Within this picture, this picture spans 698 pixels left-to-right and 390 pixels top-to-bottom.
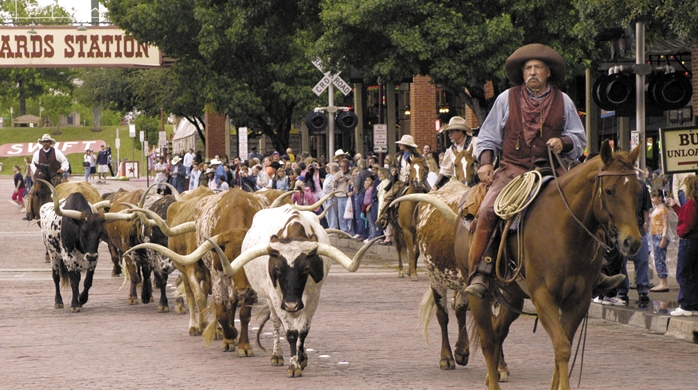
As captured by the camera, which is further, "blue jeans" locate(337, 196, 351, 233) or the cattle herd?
"blue jeans" locate(337, 196, 351, 233)

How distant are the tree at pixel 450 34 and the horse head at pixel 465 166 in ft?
32.1

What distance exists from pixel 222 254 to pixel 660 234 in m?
7.54

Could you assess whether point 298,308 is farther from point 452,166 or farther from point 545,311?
point 452,166

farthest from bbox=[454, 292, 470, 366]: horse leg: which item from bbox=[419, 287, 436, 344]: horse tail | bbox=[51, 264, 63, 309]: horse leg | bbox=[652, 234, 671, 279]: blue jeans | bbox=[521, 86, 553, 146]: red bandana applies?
bbox=[51, 264, 63, 309]: horse leg

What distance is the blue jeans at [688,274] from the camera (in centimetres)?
1405

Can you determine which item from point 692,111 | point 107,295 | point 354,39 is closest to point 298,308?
point 107,295

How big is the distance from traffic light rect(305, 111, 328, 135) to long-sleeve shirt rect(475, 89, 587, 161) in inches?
810

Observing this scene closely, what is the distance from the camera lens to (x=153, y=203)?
56.4 ft

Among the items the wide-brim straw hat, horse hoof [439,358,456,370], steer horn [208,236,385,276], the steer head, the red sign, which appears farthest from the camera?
the red sign

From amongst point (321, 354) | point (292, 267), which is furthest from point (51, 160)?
point (292, 267)

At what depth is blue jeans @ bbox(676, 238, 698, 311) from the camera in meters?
14.0

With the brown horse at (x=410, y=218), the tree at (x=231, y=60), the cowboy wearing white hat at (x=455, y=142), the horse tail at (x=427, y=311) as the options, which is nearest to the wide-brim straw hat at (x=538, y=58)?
the horse tail at (x=427, y=311)

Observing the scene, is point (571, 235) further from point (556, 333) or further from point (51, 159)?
point (51, 159)

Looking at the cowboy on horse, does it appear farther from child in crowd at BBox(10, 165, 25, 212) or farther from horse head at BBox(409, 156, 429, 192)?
child in crowd at BBox(10, 165, 25, 212)
